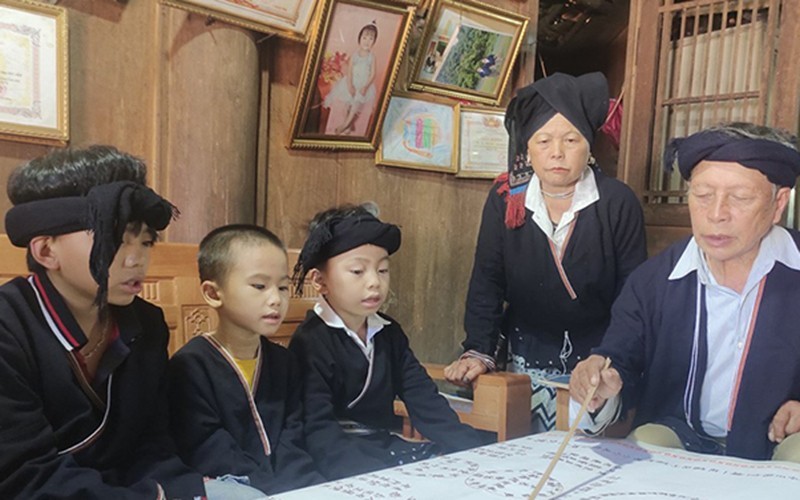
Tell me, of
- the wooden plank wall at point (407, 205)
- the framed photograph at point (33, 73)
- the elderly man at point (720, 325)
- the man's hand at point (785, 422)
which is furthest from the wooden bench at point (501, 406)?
the framed photograph at point (33, 73)

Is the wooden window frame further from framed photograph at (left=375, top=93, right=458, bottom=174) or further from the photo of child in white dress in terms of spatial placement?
the photo of child in white dress

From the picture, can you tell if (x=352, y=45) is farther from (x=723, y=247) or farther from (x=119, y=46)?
(x=723, y=247)

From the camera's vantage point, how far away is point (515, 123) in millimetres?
2477

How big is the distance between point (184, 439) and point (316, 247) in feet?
2.18

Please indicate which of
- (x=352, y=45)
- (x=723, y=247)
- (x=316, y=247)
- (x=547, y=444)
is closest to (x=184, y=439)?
(x=316, y=247)

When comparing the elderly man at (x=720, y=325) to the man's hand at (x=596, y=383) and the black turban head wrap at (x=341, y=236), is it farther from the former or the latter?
the black turban head wrap at (x=341, y=236)

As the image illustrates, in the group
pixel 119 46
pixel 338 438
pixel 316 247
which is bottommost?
pixel 338 438

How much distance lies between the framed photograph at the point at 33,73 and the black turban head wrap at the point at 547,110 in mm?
1601

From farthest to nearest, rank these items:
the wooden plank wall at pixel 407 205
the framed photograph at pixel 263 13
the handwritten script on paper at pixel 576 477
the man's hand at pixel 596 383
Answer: the wooden plank wall at pixel 407 205 → the framed photograph at pixel 263 13 → the man's hand at pixel 596 383 → the handwritten script on paper at pixel 576 477

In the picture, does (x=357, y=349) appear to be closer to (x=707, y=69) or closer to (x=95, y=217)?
(x=95, y=217)

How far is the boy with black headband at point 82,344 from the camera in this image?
1264mm

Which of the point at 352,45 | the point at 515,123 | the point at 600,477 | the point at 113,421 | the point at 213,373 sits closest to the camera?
the point at 600,477

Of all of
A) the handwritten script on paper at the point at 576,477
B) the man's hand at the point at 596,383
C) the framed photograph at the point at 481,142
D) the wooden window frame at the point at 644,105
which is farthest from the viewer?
the framed photograph at the point at 481,142

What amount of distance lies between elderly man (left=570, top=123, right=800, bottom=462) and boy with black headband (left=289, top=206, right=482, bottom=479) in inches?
21.2
